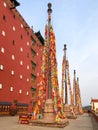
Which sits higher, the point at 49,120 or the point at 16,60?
the point at 16,60

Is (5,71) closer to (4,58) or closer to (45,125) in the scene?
(4,58)

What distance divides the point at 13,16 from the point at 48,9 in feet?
73.3

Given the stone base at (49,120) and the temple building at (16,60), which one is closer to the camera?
the stone base at (49,120)

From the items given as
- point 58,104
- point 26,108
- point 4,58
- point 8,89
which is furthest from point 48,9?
point 26,108

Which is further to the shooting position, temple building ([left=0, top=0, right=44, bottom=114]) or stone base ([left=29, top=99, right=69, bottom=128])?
temple building ([left=0, top=0, right=44, bottom=114])

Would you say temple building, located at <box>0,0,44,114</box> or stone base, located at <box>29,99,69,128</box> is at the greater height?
temple building, located at <box>0,0,44,114</box>

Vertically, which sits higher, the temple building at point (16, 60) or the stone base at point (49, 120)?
the temple building at point (16, 60)

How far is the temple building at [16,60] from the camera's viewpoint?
41562mm

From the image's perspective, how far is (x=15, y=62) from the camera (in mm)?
47312

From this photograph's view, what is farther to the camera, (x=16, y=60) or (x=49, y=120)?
(x=16, y=60)

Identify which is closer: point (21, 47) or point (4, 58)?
point (4, 58)

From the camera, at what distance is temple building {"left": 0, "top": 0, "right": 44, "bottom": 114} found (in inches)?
1636

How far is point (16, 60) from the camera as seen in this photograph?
4803 cm

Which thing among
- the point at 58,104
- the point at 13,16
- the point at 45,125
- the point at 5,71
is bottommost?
the point at 45,125
